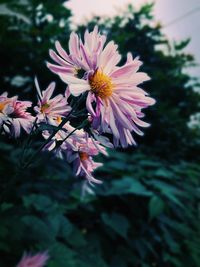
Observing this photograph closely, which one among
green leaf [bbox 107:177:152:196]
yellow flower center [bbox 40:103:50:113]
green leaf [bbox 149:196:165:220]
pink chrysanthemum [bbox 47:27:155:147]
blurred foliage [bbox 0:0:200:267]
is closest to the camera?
pink chrysanthemum [bbox 47:27:155:147]

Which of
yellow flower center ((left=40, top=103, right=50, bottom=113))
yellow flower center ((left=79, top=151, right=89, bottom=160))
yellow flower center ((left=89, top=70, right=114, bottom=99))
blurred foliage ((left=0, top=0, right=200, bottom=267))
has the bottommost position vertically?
blurred foliage ((left=0, top=0, right=200, bottom=267))

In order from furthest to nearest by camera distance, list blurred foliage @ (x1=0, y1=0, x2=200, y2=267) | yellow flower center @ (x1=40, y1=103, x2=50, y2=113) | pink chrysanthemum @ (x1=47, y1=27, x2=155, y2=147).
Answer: blurred foliage @ (x1=0, y1=0, x2=200, y2=267) < yellow flower center @ (x1=40, y1=103, x2=50, y2=113) < pink chrysanthemum @ (x1=47, y1=27, x2=155, y2=147)

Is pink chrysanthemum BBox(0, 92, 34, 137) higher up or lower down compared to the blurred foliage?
higher up

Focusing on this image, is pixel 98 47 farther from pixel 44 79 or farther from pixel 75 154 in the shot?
pixel 44 79

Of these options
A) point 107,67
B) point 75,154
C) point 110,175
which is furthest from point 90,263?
point 107,67

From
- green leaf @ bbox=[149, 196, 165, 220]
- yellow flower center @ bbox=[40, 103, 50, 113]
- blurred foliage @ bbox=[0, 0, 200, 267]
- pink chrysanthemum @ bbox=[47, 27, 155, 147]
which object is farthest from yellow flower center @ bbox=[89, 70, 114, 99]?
green leaf @ bbox=[149, 196, 165, 220]

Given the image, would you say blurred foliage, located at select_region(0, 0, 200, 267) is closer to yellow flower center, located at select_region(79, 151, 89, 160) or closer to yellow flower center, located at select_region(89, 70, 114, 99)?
yellow flower center, located at select_region(79, 151, 89, 160)

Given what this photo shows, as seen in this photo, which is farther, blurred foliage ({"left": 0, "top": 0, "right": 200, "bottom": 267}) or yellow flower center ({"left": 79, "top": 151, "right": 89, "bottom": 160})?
blurred foliage ({"left": 0, "top": 0, "right": 200, "bottom": 267})
